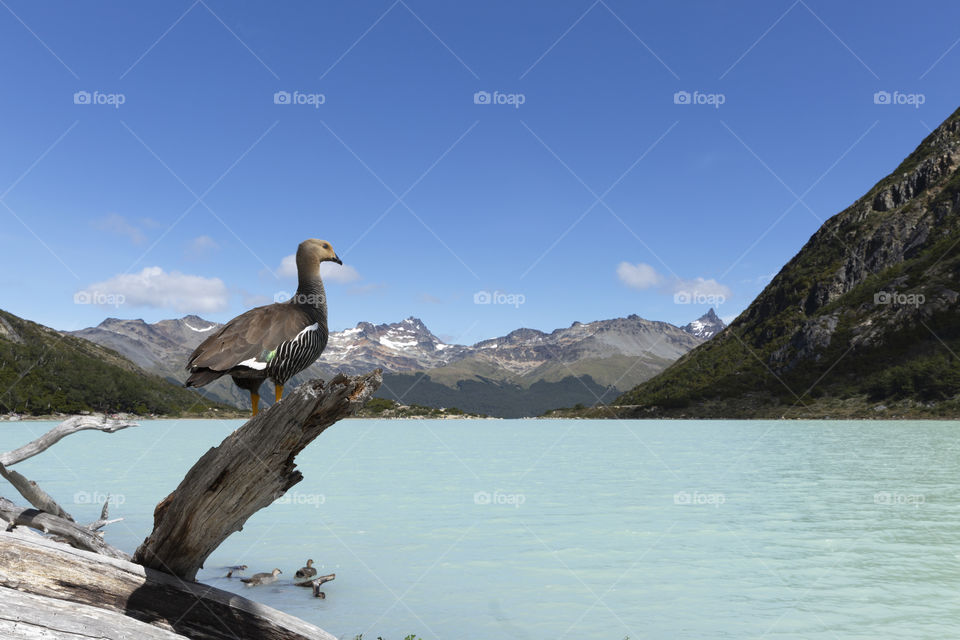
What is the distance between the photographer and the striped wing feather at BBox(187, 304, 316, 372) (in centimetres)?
760

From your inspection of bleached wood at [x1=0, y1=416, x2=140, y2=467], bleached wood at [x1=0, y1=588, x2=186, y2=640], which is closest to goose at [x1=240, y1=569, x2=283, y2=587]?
bleached wood at [x1=0, y1=416, x2=140, y2=467]

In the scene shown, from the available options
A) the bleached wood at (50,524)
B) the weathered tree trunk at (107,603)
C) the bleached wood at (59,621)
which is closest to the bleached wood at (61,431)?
the bleached wood at (50,524)

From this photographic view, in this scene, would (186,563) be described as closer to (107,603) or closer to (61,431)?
(107,603)

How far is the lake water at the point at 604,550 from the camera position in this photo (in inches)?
661

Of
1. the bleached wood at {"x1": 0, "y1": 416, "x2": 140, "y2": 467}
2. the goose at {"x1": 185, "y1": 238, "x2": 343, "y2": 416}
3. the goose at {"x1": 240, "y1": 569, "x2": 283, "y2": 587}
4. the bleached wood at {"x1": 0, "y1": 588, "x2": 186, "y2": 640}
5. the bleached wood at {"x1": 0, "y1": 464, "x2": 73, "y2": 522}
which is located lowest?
the goose at {"x1": 240, "y1": 569, "x2": 283, "y2": 587}

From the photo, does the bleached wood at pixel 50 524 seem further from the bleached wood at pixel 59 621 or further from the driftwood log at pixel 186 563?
the bleached wood at pixel 59 621

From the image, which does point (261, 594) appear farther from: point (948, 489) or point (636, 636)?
point (948, 489)

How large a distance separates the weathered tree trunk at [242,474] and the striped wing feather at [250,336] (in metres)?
1.38

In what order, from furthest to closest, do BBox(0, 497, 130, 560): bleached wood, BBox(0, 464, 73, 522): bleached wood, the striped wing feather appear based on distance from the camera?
BBox(0, 464, 73, 522): bleached wood → BBox(0, 497, 130, 560): bleached wood → the striped wing feather

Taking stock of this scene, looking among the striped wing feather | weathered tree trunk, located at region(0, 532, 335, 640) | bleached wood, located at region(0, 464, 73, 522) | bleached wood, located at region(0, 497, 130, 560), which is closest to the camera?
weathered tree trunk, located at region(0, 532, 335, 640)

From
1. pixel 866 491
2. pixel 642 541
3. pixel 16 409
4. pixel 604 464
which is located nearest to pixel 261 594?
pixel 642 541

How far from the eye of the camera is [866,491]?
135ft

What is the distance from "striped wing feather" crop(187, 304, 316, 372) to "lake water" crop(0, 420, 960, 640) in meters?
9.80

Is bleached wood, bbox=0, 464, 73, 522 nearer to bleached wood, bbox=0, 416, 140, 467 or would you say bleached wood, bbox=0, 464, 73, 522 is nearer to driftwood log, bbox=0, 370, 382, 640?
bleached wood, bbox=0, 416, 140, 467
